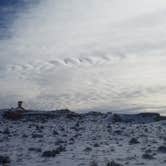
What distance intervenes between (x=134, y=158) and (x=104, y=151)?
3.47m

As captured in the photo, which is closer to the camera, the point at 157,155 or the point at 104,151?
the point at 157,155

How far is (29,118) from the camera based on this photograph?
61.1 meters

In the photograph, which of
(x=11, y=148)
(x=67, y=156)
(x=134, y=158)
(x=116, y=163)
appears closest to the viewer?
(x=116, y=163)

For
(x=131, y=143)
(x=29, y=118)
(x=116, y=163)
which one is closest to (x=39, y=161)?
(x=116, y=163)

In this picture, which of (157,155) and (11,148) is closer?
(157,155)

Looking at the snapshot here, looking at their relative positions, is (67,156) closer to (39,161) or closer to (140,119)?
(39,161)

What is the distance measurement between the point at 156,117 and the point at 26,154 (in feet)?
143

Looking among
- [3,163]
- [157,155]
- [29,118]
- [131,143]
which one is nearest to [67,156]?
[3,163]

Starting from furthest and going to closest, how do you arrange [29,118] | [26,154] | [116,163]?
[29,118]
[26,154]
[116,163]

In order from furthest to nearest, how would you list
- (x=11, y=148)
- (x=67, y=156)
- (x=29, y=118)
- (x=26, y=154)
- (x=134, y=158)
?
(x=29, y=118) → (x=11, y=148) → (x=26, y=154) → (x=67, y=156) → (x=134, y=158)

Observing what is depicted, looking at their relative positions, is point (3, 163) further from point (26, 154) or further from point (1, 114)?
point (1, 114)

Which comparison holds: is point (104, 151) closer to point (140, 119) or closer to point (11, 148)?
point (11, 148)

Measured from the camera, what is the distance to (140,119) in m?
61.8

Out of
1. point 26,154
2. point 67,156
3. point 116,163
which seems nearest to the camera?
point 116,163
